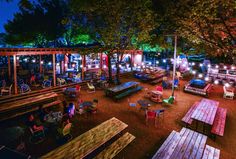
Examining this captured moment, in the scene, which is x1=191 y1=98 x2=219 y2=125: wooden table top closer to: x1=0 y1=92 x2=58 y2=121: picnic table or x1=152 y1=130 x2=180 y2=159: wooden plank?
x1=152 y1=130 x2=180 y2=159: wooden plank

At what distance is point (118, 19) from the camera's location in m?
14.1

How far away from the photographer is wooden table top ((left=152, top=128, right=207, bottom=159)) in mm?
5496

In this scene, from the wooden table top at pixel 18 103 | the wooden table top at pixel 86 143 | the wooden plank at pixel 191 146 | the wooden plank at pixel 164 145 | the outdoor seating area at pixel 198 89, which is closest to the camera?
the wooden table top at pixel 86 143

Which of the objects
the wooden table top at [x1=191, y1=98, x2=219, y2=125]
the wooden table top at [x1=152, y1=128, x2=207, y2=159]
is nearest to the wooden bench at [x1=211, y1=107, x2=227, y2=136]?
the wooden table top at [x1=191, y1=98, x2=219, y2=125]

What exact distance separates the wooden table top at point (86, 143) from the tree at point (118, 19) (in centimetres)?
957

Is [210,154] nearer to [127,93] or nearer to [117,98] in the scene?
[117,98]

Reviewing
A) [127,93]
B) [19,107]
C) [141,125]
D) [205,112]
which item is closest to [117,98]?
[127,93]

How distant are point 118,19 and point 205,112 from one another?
388 inches

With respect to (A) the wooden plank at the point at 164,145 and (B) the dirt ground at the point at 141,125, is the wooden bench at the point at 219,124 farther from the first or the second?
(A) the wooden plank at the point at 164,145

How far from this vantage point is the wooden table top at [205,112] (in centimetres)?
810

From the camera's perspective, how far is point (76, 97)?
1334 cm

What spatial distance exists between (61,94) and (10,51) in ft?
16.2

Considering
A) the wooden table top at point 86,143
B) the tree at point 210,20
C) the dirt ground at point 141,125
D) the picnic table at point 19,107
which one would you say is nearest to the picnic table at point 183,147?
the dirt ground at point 141,125

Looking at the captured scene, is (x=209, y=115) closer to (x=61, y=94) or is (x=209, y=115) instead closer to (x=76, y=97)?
(x=76, y=97)
